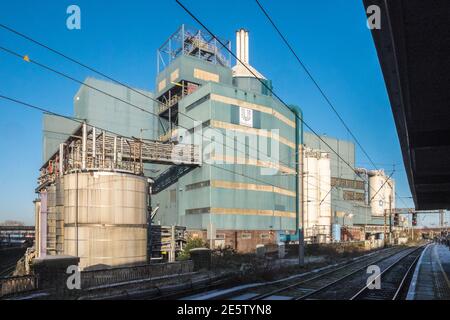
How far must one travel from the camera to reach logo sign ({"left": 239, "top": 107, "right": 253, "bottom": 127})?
52.0 meters

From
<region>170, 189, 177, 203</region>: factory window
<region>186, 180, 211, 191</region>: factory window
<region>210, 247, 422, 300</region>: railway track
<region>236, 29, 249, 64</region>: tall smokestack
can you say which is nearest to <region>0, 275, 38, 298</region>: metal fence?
<region>210, 247, 422, 300</region>: railway track

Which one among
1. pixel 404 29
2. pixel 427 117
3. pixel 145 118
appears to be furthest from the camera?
pixel 145 118

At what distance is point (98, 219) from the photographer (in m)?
32.5

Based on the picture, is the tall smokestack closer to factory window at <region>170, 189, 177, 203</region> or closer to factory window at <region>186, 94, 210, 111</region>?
factory window at <region>186, 94, 210, 111</region>

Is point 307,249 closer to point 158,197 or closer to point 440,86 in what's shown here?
point 158,197

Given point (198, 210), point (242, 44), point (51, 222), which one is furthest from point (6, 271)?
point (242, 44)

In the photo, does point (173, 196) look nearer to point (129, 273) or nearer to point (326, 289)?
point (129, 273)

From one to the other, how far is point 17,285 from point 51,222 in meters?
A: 24.4

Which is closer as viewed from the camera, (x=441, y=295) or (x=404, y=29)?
(x=404, y=29)

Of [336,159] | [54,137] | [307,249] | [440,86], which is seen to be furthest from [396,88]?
[336,159]

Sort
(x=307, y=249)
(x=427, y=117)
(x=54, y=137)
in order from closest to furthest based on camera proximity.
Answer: (x=427, y=117)
(x=307, y=249)
(x=54, y=137)

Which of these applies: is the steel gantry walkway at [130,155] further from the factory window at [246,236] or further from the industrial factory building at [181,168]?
the factory window at [246,236]
